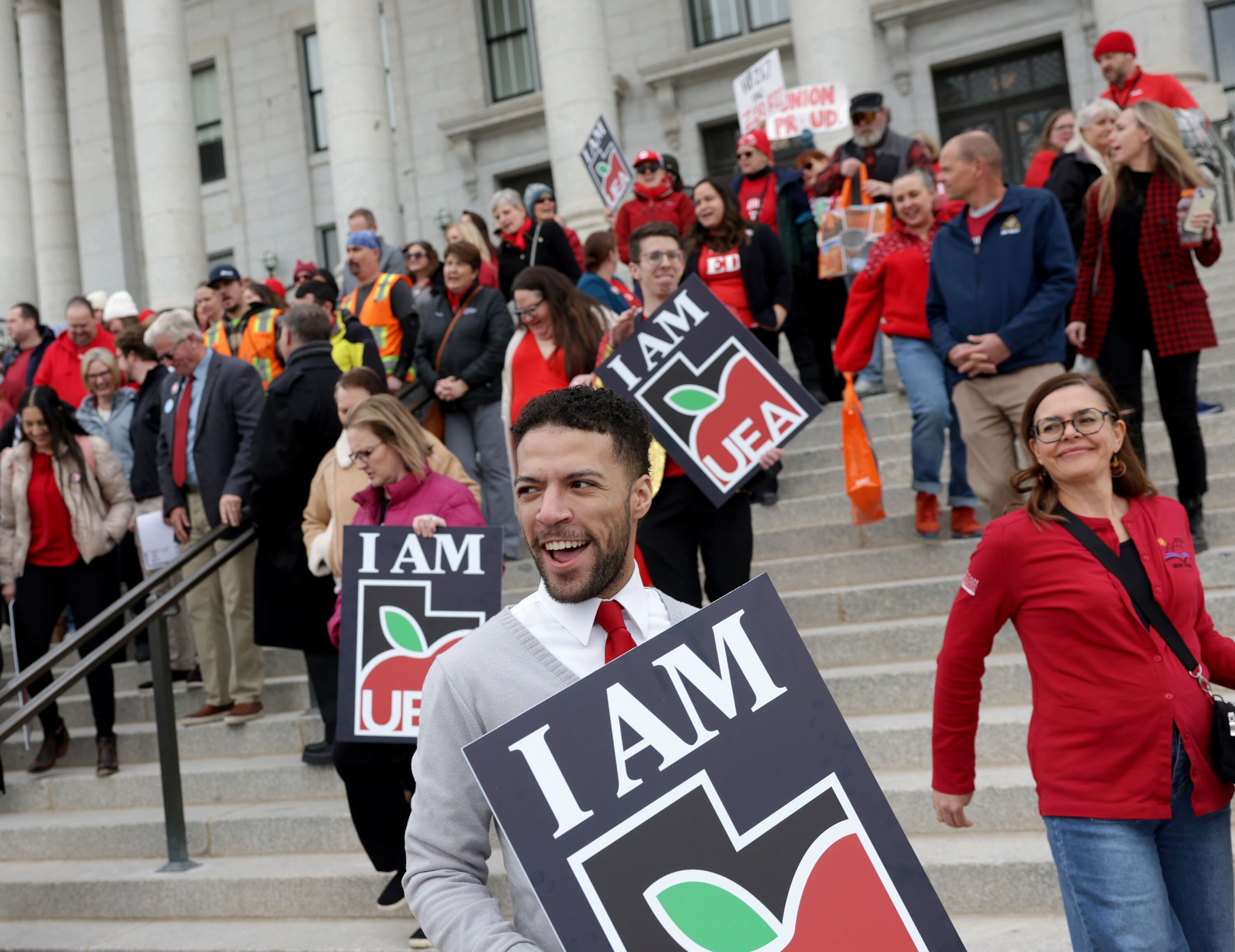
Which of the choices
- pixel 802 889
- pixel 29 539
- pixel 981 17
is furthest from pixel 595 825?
pixel 981 17

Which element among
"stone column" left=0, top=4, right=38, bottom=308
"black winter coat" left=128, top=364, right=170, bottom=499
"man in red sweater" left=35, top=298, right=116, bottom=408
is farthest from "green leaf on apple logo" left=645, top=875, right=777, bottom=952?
"stone column" left=0, top=4, right=38, bottom=308

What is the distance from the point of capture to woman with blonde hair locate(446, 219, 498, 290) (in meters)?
9.51

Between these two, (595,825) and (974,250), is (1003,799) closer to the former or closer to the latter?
(974,250)

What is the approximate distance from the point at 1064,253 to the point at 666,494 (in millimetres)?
2413

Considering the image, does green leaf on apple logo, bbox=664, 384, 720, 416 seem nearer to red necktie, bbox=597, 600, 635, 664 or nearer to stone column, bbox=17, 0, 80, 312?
red necktie, bbox=597, 600, 635, 664

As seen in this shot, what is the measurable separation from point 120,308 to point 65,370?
1.80 metres

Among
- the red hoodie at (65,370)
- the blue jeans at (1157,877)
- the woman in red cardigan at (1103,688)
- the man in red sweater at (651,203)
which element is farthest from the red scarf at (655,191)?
the blue jeans at (1157,877)

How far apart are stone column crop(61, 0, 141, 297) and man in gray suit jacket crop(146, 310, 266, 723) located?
20.3 m

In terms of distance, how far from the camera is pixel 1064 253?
20.0ft

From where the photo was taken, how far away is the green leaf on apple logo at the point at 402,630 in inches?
189

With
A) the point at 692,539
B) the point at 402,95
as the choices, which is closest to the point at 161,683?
the point at 692,539

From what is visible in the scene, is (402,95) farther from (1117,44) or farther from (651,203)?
(1117,44)

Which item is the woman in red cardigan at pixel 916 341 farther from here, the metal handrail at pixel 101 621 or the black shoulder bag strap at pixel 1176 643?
the black shoulder bag strap at pixel 1176 643

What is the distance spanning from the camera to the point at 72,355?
11312 mm
